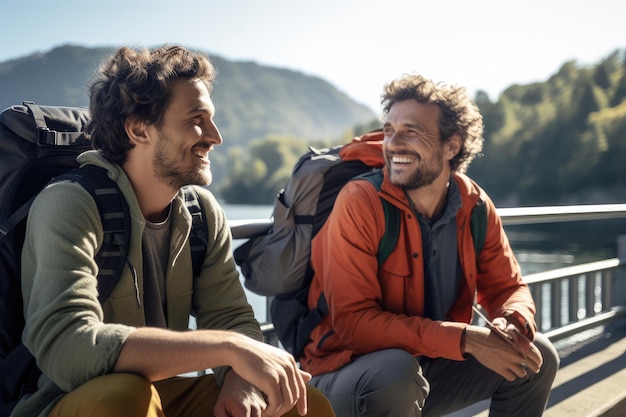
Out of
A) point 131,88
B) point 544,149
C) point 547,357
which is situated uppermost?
point 131,88

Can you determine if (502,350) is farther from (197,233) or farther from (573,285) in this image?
(573,285)

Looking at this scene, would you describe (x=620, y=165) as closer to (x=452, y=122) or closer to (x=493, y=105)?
(x=493, y=105)

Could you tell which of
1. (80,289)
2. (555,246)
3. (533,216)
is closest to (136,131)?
(80,289)

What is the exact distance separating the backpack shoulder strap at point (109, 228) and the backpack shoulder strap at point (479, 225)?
138 cm

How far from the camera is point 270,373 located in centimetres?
159

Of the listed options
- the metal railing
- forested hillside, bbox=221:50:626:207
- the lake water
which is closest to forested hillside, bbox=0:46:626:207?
forested hillside, bbox=221:50:626:207

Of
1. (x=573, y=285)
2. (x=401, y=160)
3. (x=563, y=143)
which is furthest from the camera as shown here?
(x=563, y=143)

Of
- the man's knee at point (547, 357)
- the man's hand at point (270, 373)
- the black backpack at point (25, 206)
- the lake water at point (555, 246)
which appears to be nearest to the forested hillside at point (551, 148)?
the lake water at point (555, 246)

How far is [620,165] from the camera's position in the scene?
70.9 meters

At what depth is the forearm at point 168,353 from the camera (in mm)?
1475

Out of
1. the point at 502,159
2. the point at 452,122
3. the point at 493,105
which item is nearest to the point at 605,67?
the point at 493,105

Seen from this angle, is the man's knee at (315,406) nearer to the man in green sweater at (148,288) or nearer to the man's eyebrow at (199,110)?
the man in green sweater at (148,288)

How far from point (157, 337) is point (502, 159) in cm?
7945

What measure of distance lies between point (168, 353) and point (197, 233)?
53 cm
